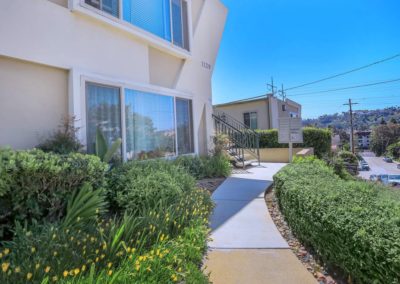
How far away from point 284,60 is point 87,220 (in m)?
22.3

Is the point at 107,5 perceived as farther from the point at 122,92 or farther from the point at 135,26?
the point at 122,92

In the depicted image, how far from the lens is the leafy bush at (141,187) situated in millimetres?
4066

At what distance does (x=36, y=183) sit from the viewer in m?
3.23

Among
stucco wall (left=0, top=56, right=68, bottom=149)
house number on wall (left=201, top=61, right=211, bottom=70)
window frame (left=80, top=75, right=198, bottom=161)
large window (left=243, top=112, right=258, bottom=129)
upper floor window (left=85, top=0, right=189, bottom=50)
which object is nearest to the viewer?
stucco wall (left=0, top=56, right=68, bottom=149)

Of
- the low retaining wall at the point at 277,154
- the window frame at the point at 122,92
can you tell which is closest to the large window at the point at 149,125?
the window frame at the point at 122,92

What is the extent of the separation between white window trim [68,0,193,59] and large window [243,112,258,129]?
1318 cm

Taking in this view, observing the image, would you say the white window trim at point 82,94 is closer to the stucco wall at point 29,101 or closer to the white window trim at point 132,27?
the stucco wall at point 29,101

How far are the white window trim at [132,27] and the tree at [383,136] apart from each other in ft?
190

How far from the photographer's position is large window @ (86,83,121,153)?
5.43 meters

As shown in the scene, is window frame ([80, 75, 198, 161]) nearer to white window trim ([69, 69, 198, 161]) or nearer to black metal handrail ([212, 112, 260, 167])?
white window trim ([69, 69, 198, 161])

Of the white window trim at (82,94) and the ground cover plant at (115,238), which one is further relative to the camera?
the white window trim at (82,94)

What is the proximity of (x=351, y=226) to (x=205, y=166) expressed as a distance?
561 centimetres

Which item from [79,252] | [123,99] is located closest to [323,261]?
[79,252]

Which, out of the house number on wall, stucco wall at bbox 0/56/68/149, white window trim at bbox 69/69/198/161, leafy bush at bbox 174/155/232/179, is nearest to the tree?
the house number on wall
